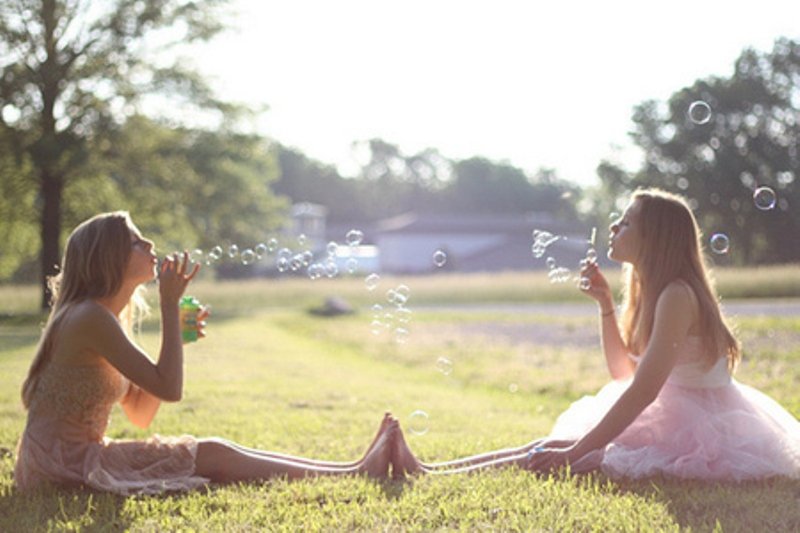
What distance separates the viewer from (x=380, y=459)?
167 inches

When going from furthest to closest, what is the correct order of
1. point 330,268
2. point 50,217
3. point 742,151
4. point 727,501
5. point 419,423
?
1. point 742,151
2. point 50,217
3. point 419,423
4. point 330,268
5. point 727,501

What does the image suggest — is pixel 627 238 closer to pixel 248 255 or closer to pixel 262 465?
pixel 262 465

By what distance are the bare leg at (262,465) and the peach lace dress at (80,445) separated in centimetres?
13

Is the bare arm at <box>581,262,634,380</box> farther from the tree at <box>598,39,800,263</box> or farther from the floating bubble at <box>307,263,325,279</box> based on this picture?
the tree at <box>598,39,800,263</box>

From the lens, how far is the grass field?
3498 millimetres

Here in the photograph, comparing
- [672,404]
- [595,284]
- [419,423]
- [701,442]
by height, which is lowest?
[419,423]

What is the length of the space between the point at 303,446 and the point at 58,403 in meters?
2.03

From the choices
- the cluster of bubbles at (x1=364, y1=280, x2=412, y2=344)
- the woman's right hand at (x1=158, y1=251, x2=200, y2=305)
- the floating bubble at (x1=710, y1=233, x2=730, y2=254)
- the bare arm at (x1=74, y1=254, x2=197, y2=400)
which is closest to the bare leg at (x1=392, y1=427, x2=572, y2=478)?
the cluster of bubbles at (x1=364, y1=280, x2=412, y2=344)

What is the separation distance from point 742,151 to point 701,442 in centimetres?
2470

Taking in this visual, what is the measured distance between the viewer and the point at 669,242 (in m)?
4.21

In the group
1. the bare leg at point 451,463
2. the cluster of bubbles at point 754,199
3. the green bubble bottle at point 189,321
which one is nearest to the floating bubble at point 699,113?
the cluster of bubbles at point 754,199

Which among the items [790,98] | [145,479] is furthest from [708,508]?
[790,98]

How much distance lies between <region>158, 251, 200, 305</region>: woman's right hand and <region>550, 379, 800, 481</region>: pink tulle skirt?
1.84 meters

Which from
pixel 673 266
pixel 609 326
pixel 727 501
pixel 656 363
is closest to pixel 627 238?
pixel 673 266
